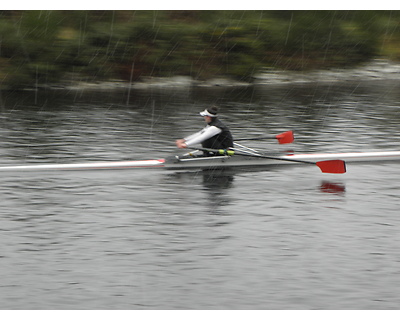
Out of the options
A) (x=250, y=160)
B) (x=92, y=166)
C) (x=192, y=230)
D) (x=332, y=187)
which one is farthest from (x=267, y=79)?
(x=192, y=230)

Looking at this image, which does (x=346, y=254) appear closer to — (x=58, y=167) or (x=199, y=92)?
(x=58, y=167)

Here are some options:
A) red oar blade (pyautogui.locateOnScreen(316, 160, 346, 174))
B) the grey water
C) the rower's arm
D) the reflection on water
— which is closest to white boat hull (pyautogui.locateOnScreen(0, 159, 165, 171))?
the grey water

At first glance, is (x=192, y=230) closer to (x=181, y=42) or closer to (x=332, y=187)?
(x=332, y=187)

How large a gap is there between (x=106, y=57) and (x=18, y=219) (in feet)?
84.3

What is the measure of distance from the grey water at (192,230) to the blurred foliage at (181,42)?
14726 millimetres

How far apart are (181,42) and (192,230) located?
2793 centimetres

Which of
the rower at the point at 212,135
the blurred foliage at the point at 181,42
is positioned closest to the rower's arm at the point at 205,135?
the rower at the point at 212,135

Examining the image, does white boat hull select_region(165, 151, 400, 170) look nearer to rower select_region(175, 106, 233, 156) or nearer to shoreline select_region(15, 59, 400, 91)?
rower select_region(175, 106, 233, 156)

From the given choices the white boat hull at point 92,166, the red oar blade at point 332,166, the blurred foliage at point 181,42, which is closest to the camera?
the red oar blade at point 332,166

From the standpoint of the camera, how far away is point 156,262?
11.7 m

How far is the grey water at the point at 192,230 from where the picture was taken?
34.5 feet

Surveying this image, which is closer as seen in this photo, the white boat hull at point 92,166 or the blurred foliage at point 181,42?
the white boat hull at point 92,166

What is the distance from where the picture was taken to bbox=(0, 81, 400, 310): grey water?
414 inches

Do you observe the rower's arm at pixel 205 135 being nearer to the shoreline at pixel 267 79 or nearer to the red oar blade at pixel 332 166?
the red oar blade at pixel 332 166
